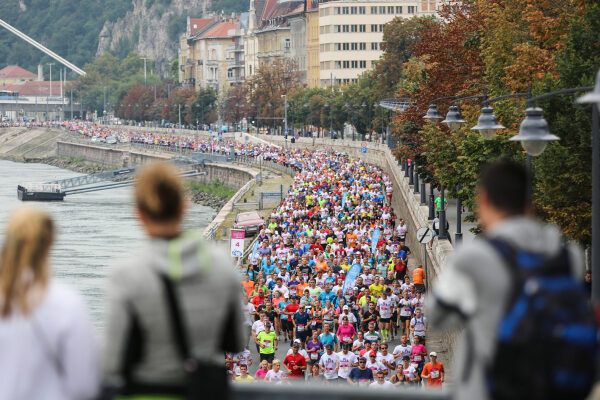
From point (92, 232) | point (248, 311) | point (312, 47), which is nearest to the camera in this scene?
point (248, 311)

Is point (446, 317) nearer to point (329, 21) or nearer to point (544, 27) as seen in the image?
point (544, 27)

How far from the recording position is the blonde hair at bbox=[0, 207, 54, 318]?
4223 mm

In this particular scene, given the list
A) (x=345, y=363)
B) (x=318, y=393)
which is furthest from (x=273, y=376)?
(x=318, y=393)

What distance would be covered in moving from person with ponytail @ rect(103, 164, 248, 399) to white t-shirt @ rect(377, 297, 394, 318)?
18017mm

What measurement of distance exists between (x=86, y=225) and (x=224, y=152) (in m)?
31.2

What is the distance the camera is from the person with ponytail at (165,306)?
167 inches

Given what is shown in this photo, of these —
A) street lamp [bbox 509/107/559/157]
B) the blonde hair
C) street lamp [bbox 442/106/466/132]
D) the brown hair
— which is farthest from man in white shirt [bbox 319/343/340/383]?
the blonde hair

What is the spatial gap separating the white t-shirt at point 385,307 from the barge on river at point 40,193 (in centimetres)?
8153

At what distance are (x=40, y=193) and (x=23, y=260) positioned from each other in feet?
325

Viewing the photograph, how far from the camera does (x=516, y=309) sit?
413cm

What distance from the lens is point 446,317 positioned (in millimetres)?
4316

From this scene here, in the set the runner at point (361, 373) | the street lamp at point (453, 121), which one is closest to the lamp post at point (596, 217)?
the runner at point (361, 373)

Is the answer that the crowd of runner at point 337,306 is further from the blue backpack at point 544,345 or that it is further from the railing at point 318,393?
the blue backpack at point 544,345

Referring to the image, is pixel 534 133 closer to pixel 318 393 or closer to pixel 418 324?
pixel 318 393
